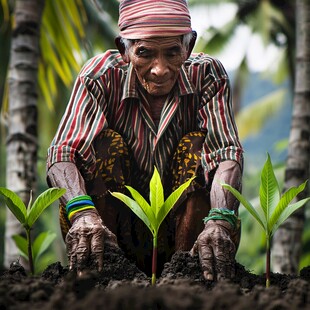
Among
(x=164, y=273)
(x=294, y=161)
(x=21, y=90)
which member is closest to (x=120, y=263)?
(x=164, y=273)

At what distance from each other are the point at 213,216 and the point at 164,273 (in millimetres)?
310

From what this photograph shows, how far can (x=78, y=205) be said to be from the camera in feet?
9.14

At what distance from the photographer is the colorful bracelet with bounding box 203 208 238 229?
2801mm

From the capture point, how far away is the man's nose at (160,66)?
297cm

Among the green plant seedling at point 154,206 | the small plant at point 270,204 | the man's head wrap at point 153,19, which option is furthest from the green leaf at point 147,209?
the man's head wrap at point 153,19

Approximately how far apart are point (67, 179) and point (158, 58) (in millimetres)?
616

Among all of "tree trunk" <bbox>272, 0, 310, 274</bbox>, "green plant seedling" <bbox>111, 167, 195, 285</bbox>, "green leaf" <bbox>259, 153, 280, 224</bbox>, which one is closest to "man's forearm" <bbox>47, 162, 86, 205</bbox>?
"green plant seedling" <bbox>111, 167, 195, 285</bbox>

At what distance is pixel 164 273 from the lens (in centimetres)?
265

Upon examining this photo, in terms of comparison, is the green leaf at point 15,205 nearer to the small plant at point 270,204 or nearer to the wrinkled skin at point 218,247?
the wrinkled skin at point 218,247

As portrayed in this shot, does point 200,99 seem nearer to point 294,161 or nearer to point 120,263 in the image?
point 120,263

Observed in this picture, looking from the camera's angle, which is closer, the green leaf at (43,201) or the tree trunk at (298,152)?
the green leaf at (43,201)

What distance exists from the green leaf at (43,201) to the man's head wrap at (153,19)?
28.9 inches

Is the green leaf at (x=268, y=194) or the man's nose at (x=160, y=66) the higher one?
the man's nose at (x=160, y=66)

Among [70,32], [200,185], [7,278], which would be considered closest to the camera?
[7,278]
